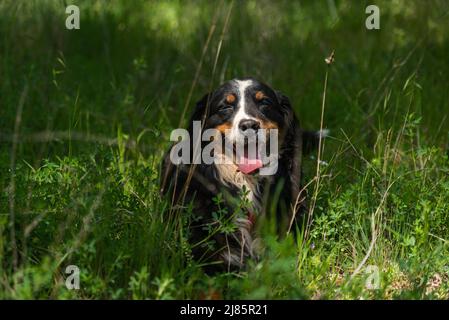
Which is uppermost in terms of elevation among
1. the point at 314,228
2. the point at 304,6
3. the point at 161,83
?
the point at 304,6

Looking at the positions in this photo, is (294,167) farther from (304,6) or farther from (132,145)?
(304,6)

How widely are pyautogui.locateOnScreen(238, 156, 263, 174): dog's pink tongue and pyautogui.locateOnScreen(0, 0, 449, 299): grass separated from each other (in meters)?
0.33

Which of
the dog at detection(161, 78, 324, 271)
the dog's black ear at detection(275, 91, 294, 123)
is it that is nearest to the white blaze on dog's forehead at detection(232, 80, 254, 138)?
the dog at detection(161, 78, 324, 271)

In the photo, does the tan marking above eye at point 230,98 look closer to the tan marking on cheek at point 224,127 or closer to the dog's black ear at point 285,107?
the tan marking on cheek at point 224,127

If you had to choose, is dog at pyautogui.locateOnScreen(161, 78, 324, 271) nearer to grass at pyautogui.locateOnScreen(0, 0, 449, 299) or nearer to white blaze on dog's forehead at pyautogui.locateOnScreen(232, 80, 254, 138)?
white blaze on dog's forehead at pyautogui.locateOnScreen(232, 80, 254, 138)

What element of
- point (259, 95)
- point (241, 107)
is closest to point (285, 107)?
point (259, 95)

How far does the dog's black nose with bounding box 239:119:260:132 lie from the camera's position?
4043 mm

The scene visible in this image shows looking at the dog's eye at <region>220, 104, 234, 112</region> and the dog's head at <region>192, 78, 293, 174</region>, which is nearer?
the dog's head at <region>192, 78, 293, 174</region>

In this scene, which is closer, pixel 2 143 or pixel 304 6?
pixel 2 143

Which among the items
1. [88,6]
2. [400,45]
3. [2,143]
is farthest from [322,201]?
[88,6]

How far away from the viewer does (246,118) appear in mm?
4082

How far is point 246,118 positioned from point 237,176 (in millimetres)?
314

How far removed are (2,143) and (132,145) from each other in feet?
2.76

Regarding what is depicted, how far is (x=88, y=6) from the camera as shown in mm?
7203
